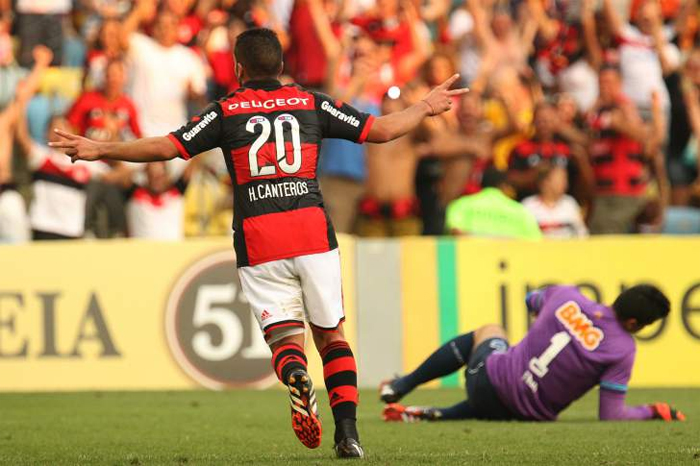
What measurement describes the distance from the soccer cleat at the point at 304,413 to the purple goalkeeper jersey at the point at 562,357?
8.81 ft

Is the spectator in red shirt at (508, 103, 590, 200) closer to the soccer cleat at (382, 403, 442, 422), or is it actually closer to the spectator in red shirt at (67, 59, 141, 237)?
the spectator in red shirt at (67, 59, 141, 237)

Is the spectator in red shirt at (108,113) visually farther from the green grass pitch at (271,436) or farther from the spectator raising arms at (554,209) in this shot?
the spectator raising arms at (554,209)

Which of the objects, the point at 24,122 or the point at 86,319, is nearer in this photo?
the point at 86,319

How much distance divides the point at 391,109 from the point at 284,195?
7225 millimetres

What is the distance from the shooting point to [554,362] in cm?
859

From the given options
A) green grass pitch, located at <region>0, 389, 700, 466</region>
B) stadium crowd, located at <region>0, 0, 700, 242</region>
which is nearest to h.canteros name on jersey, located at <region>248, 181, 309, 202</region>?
green grass pitch, located at <region>0, 389, 700, 466</region>

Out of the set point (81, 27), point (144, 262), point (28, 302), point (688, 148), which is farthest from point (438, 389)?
point (81, 27)

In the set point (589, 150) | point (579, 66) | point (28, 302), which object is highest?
point (579, 66)

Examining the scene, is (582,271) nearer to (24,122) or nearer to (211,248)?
(211,248)

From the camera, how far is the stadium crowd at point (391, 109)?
13.7 meters

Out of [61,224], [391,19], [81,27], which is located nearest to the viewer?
[61,224]

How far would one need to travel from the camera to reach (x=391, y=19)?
15656 millimetres

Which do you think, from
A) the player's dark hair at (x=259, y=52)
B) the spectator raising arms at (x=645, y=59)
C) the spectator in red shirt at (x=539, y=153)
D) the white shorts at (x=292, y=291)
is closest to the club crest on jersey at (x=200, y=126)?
the player's dark hair at (x=259, y=52)

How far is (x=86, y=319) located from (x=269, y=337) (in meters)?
5.62
